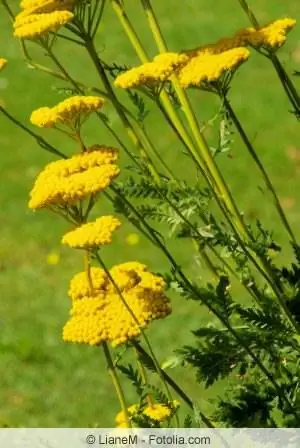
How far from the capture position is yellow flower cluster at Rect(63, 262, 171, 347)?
5.57ft

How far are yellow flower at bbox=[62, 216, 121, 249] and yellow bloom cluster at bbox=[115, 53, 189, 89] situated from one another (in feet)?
0.78

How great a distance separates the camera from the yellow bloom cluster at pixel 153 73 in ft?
5.62

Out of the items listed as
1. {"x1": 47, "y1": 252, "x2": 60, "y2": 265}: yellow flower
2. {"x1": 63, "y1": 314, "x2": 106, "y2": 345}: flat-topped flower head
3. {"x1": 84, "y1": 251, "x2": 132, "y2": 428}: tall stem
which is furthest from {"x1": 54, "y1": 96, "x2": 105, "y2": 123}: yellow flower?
{"x1": 47, "y1": 252, "x2": 60, "y2": 265}: yellow flower

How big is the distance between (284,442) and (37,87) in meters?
5.42

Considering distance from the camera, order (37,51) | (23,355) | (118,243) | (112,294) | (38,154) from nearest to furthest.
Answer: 1. (112,294)
2. (23,355)
3. (118,243)
4. (38,154)
5. (37,51)

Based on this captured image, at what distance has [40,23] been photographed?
1826 millimetres

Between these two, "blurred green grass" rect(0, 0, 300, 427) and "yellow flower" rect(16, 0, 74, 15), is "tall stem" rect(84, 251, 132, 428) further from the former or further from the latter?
"blurred green grass" rect(0, 0, 300, 427)

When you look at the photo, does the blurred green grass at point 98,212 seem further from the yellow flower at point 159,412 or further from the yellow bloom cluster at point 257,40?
the yellow bloom cluster at point 257,40

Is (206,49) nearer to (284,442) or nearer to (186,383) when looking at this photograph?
(284,442)

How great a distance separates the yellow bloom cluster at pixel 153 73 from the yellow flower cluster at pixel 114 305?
34cm

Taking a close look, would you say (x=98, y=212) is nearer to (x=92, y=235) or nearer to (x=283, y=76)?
(x=283, y=76)

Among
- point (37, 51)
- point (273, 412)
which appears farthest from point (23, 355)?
point (37, 51)

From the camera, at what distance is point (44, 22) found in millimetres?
1809

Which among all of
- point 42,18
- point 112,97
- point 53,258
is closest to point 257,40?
point 112,97
